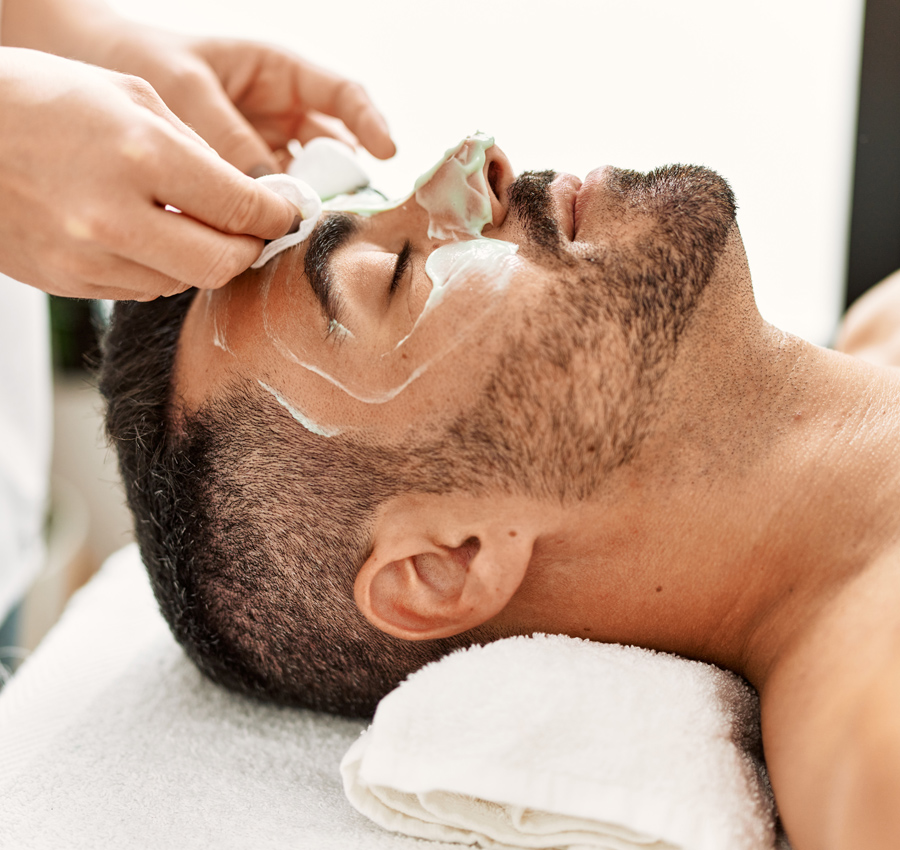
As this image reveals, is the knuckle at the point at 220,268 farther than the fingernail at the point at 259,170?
No

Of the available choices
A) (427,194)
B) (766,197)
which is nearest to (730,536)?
(427,194)

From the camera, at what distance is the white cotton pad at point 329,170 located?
3.96ft

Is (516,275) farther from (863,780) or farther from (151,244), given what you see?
(863,780)

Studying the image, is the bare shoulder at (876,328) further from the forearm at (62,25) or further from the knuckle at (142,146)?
the forearm at (62,25)

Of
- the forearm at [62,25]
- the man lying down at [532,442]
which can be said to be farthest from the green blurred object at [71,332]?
the man lying down at [532,442]

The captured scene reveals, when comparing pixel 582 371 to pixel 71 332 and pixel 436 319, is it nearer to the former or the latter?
pixel 436 319

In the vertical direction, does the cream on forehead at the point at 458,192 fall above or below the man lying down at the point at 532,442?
Answer: above

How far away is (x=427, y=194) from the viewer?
1.07 metres

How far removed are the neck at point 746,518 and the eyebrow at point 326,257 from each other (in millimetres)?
397

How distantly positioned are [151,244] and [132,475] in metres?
0.46

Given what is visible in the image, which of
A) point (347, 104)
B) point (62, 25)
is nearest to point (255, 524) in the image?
point (347, 104)

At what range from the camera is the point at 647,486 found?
0.98 m

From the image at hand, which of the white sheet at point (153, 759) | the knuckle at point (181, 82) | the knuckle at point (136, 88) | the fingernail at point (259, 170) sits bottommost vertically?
the white sheet at point (153, 759)

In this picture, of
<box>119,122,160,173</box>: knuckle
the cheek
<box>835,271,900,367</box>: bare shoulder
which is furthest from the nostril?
<box>835,271,900,367</box>: bare shoulder
